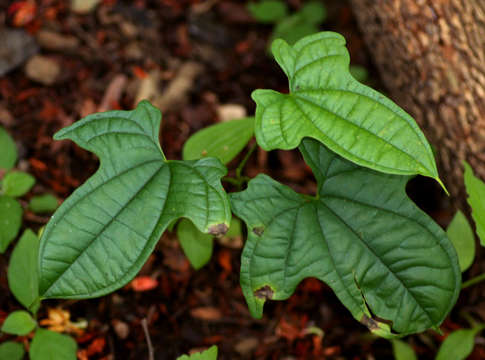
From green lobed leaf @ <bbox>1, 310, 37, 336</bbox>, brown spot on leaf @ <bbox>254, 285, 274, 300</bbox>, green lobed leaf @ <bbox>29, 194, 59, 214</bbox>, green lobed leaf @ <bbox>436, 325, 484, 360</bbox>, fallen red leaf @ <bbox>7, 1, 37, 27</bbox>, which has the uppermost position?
fallen red leaf @ <bbox>7, 1, 37, 27</bbox>

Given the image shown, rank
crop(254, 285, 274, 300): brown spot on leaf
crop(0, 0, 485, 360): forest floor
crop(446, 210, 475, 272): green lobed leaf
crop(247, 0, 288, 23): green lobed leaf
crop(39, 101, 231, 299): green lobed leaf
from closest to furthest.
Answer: crop(39, 101, 231, 299): green lobed leaf
crop(254, 285, 274, 300): brown spot on leaf
crop(446, 210, 475, 272): green lobed leaf
crop(0, 0, 485, 360): forest floor
crop(247, 0, 288, 23): green lobed leaf

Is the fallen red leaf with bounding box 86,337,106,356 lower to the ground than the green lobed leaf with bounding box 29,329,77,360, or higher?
lower

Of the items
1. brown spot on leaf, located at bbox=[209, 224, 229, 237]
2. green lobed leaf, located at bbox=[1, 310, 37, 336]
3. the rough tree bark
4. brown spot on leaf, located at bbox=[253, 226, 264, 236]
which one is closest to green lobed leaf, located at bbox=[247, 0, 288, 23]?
the rough tree bark

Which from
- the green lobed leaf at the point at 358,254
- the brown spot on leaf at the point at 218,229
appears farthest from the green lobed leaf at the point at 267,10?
the brown spot on leaf at the point at 218,229

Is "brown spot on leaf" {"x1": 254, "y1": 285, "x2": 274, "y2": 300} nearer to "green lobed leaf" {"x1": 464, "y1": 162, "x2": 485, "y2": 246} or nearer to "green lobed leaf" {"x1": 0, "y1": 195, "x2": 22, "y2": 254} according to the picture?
"green lobed leaf" {"x1": 464, "y1": 162, "x2": 485, "y2": 246}

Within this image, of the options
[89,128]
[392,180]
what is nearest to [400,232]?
[392,180]

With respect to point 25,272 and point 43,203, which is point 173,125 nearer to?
point 43,203

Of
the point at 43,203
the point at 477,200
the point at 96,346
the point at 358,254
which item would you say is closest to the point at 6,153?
the point at 43,203
